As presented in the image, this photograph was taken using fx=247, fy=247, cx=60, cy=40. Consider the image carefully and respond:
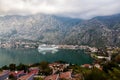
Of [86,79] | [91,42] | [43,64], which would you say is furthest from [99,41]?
[86,79]

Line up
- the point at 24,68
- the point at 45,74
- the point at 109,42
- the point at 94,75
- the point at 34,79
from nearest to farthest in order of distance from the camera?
the point at 94,75
the point at 34,79
the point at 45,74
the point at 24,68
the point at 109,42

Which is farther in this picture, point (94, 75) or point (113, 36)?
point (113, 36)

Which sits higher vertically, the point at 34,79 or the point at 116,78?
the point at 116,78

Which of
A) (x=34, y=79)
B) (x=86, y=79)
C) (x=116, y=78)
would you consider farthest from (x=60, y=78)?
(x=116, y=78)

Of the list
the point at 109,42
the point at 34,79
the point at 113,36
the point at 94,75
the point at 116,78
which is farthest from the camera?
the point at 113,36

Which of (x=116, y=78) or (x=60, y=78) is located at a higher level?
(x=116, y=78)

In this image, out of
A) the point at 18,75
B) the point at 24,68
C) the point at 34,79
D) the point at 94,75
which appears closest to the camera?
the point at 94,75

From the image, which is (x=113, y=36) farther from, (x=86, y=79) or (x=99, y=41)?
(x=86, y=79)

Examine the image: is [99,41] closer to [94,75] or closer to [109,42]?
[109,42]

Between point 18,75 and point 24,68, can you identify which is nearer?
point 18,75
